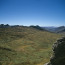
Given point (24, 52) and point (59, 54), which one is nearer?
point (59, 54)

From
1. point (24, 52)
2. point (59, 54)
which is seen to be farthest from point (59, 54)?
point (24, 52)

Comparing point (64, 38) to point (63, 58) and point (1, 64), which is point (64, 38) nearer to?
point (63, 58)

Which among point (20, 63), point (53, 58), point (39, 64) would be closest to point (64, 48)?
point (53, 58)

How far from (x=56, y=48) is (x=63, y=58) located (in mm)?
2328

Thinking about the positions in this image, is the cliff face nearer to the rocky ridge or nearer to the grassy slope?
the rocky ridge

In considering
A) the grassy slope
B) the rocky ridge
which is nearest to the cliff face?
the rocky ridge

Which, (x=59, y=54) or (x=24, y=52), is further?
(x=24, y=52)

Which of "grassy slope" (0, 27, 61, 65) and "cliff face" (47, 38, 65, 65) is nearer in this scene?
"cliff face" (47, 38, 65, 65)

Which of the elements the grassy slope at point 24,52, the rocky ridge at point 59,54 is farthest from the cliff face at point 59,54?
the grassy slope at point 24,52

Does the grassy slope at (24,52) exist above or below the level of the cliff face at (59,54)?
below

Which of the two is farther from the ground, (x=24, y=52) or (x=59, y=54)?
(x=59, y=54)

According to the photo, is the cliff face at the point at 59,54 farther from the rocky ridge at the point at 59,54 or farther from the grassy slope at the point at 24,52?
the grassy slope at the point at 24,52

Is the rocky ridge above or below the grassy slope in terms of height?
above

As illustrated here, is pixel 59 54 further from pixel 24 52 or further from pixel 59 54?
pixel 24 52
